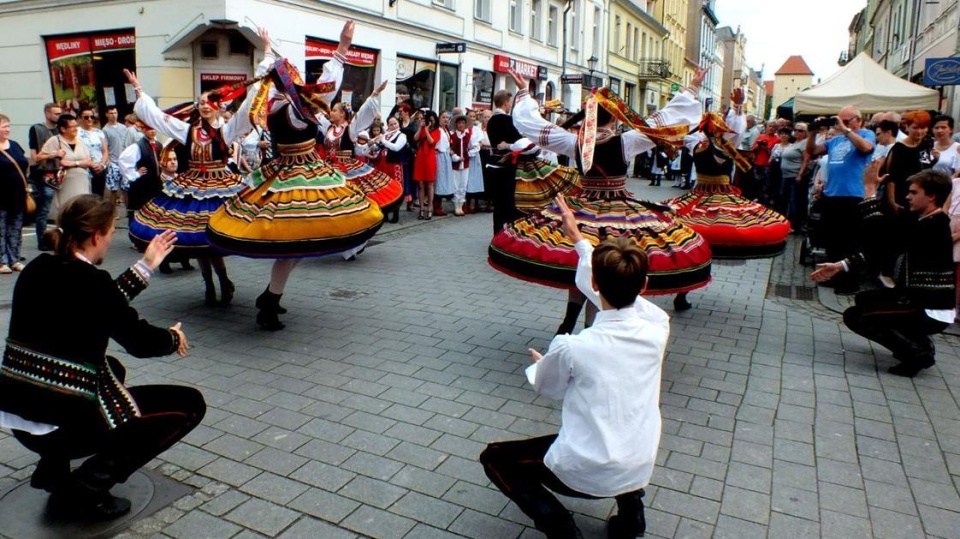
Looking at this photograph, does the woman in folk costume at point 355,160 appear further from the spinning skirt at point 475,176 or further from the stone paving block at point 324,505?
the spinning skirt at point 475,176

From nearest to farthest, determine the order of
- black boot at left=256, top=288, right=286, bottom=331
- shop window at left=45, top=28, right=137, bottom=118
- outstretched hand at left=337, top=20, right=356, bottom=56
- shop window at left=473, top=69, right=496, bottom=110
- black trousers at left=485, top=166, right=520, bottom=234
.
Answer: outstretched hand at left=337, top=20, right=356, bottom=56, black boot at left=256, top=288, right=286, bottom=331, black trousers at left=485, top=166, right=520, bottom=234, shop window at left=45, top=28, right=137, bottom=118, shop window at left=473, top=69, right=496, bottom=110

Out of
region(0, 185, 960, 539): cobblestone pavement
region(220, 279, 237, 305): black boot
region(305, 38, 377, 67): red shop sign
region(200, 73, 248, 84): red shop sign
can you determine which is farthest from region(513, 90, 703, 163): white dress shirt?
region(305, 38, 377, 67): red shop sign

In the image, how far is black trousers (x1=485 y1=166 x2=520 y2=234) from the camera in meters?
9.58

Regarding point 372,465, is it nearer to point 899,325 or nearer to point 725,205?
point 899,325

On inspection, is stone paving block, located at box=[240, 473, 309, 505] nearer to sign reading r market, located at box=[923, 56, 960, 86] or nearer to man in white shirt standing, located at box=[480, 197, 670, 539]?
man in white shirt standing, located at box=[480, 197, 670, 539]

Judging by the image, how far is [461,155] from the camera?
14.3 metres

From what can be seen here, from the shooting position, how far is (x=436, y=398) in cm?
480

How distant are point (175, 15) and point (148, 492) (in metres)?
12.8

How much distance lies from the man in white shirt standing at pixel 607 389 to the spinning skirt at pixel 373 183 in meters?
5.68

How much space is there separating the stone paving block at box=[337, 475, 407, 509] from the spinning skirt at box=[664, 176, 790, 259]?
3.71 m

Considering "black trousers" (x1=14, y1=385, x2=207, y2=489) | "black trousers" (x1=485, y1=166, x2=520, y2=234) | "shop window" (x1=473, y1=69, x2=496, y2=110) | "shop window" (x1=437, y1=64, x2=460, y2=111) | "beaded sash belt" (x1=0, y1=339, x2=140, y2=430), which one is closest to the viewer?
"beaded sash belt" (x1=0, y1=339, x2=140, y2=430)

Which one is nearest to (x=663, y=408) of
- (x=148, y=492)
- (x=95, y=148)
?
(x=148, y=492)

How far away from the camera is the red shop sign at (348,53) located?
1621cm

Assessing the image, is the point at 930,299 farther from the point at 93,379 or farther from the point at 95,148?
the point at 95,148
